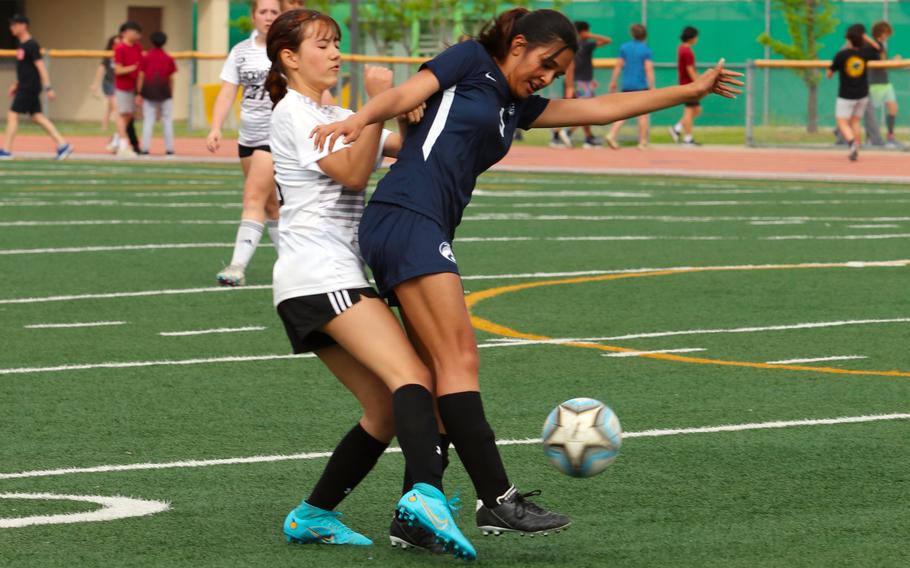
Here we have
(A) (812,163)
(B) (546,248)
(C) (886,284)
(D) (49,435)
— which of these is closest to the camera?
(D) (49,435)

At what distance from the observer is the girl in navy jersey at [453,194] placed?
5.80m

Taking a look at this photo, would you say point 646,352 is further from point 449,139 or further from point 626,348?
point 449,139

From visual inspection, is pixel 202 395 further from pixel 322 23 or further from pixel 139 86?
pixel 139 86

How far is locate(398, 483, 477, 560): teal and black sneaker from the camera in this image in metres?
5.55

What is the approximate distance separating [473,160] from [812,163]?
994 inches

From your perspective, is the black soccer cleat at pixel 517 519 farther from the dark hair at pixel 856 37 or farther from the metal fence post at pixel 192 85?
the metal fence post at pixel 192 85

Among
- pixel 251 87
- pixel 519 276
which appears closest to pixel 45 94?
pixel 251 87

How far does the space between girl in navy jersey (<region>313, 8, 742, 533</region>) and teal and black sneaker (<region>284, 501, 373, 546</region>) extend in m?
0.48

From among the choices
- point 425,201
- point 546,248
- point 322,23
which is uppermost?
point 322,23

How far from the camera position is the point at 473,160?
6016mm

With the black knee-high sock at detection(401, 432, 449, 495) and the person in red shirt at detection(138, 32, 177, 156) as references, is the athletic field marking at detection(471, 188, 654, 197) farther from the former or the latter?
the black knee-high sock at detection(401, 432, 449, 495)

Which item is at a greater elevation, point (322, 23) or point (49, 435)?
point (322, 23)

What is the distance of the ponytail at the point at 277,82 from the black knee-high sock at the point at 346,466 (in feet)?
3.80

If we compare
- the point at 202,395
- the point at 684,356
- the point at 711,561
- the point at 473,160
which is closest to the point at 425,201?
the point at 473,160
